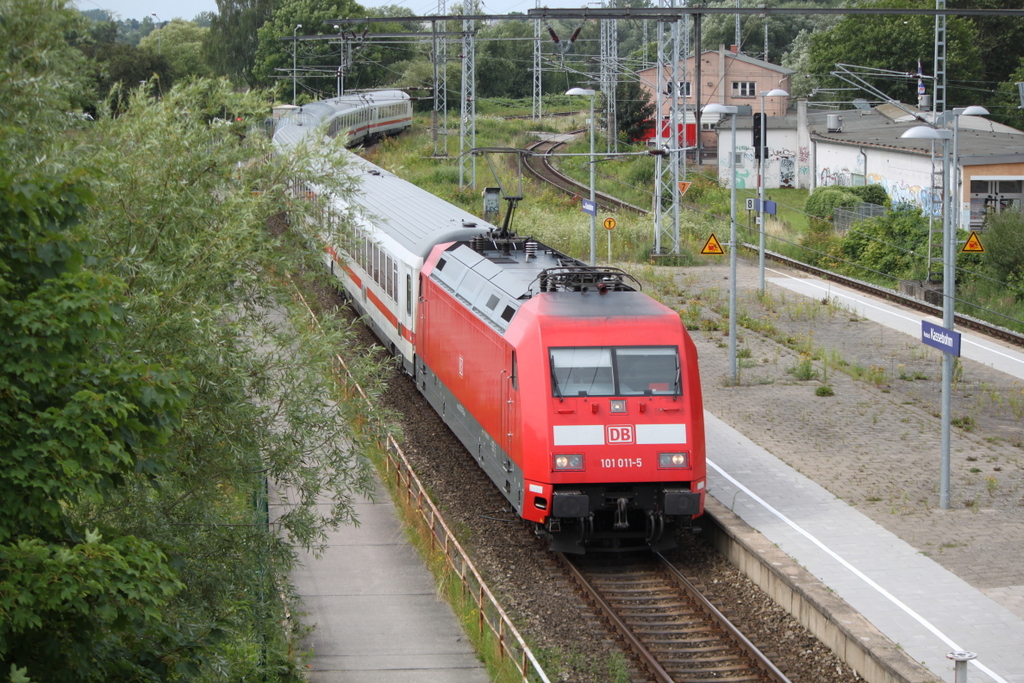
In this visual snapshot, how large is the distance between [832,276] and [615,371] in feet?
71.7

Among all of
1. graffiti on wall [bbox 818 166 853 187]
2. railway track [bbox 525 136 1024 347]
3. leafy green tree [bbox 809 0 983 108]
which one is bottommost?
railway track [bbox 525 136 1024 347]

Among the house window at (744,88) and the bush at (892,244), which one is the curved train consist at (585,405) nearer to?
the bush at (892,244)

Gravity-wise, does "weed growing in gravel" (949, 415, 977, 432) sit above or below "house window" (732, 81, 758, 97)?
below

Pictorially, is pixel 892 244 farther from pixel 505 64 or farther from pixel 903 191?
pixel 505 64

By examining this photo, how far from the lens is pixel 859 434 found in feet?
61.0

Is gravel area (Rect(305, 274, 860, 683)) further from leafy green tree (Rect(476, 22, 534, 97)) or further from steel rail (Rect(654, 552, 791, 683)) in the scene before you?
leafy green tree (Rect(476, 22, 534, 97))

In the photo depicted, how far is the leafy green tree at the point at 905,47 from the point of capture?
6575cm

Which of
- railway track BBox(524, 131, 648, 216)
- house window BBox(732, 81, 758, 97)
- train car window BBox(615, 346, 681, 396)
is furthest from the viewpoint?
house window BBox(732, 81, 758, 97)

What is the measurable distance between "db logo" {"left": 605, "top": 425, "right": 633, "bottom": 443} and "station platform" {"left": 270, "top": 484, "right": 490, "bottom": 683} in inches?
101

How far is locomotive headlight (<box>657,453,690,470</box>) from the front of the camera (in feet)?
42.0

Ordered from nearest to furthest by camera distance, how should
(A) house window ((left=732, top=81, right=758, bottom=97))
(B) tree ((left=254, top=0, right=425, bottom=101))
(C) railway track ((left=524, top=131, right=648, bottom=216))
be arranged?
1. (C) railway track ((left=524, top=131, right=648, bottom=216))
2. (A) house window ((left=732, top=81, right=758, bottom=97))
3. (B) tree ((left=254, top=0, right=425, bottom=101))

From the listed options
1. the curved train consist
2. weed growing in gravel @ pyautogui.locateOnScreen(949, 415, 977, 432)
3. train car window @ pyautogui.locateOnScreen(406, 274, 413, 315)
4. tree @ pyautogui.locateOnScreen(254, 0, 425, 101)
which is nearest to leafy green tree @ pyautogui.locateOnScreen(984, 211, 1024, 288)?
weed growing in gravel @ pyautogui.locateOnScreen(949, 415, 977, 432)

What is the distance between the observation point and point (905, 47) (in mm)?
66875

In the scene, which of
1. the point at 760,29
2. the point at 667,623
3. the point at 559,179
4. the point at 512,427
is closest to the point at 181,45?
the point at 760,29
